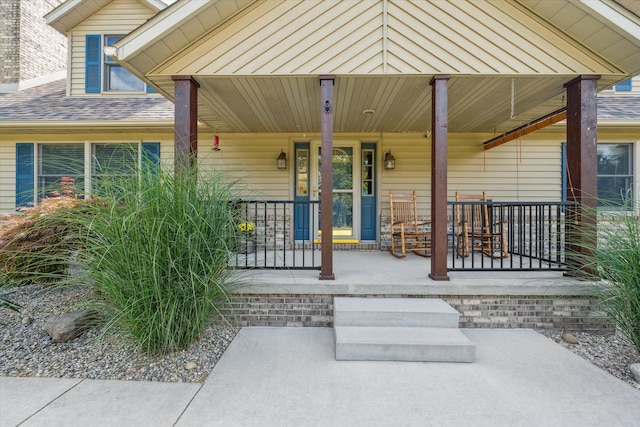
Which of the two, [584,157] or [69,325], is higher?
[584,157]

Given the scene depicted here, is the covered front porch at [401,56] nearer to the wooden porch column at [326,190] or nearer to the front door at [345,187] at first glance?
the wooden porch column at [326,190]

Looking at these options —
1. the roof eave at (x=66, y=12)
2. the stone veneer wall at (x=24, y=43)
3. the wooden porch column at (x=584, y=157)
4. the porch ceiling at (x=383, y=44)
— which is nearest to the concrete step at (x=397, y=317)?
the wooden porch column at (x=584, y=157)

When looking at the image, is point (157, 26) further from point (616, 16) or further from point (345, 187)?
point (616, 16)

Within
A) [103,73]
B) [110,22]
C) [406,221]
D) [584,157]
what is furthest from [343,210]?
[110,22]

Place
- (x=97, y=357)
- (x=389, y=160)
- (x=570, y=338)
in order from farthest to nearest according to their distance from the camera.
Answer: (x=389, y=160) → (x=570, y=338) → (x=97, y=357)

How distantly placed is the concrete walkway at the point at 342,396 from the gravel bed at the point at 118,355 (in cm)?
9

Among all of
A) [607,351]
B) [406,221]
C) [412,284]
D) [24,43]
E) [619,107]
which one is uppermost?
[24,43]

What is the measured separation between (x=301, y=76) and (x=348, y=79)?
507mm

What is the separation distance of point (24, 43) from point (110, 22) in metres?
3.22

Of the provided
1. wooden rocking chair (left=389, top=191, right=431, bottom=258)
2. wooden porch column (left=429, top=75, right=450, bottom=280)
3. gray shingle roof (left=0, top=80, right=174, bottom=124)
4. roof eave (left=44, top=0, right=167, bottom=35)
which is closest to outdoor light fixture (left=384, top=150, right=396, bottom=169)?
wooden rocking chair (left=389, top=191, right=431, bottom=258)

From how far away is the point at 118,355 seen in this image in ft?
7.59

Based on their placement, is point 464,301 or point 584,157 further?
point 584,157

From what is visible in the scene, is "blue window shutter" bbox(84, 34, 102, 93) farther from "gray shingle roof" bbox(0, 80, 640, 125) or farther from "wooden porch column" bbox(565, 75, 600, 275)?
"wooden porch column" bbox(565, 75, 600, 275)

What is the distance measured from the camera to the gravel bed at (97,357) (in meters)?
2.12
